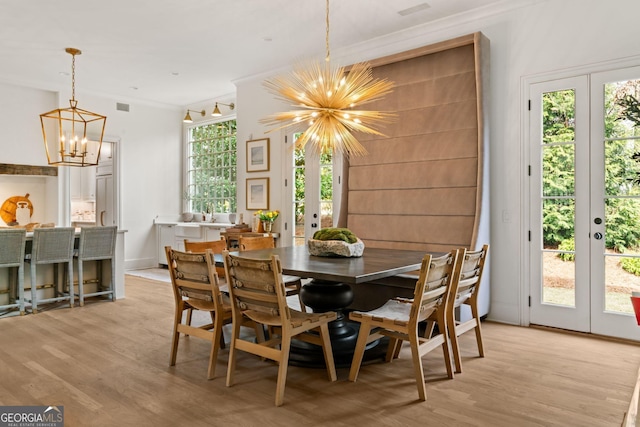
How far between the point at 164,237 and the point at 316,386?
19.7 feet

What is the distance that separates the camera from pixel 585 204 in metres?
3.94

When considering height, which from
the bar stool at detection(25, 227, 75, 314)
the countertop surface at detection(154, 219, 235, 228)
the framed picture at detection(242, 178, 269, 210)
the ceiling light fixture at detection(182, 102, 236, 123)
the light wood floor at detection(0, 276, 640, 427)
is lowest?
the light wood floor at detection(0, 276, 640, 427)

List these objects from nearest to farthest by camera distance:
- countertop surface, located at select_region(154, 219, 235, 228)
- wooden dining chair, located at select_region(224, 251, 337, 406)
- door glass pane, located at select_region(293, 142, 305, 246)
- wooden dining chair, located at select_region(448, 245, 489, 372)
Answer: wooden dining chair, located at select_region(224, 251, 337, 406) < wooden dining chair, located at select_region(448, 245, 489, 372) < door glass pane, located at select_region(293, 142, 305, 246) < countertop surface, located at select_region(154, 219, 235, 228)

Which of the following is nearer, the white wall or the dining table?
the dining table

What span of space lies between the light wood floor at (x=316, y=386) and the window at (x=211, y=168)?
14.2ft

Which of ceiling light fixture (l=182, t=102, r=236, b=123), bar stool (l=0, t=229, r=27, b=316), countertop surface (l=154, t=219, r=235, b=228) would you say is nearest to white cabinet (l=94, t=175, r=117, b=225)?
countertop surface (l=154, t=219, r=235, b=228)

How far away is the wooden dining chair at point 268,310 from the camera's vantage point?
2.49 m

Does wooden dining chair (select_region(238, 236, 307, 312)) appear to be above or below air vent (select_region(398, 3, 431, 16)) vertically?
below

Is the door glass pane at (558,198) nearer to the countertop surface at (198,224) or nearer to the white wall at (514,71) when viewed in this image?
the white wall at (514,71)

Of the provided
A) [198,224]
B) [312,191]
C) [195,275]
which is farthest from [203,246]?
[198,224]

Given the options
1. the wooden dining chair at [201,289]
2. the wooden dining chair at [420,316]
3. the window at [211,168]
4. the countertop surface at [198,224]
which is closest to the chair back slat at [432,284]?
the wooden dining chair at [420,316]

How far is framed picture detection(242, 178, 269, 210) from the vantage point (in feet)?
21.4

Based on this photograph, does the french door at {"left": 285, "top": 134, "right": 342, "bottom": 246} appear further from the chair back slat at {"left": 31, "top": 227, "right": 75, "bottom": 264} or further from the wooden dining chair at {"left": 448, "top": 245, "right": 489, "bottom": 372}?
the chair back slat at {"left": 31, "top": 227, "right": 75, "bottom": 264}

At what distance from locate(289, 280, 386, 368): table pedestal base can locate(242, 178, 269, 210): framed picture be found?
329cm
